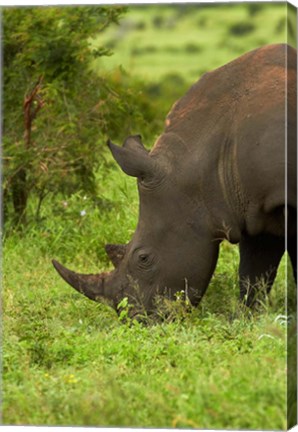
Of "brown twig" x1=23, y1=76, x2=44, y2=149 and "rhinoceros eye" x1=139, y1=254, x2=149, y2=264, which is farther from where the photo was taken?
"brown twig" x1=23, y1=76, x2=44, y2=149

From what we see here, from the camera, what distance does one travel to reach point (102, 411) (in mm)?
7324

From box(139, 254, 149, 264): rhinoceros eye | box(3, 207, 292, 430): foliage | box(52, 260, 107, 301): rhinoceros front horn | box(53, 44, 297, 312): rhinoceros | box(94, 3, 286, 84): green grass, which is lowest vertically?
box(3, 207, 292, 430): foliage

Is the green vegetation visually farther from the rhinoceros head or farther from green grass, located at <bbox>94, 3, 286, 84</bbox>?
the rhinoceros head

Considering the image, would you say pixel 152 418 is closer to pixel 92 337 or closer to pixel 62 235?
pixel 92 337

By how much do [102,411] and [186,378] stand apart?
498 millimetres

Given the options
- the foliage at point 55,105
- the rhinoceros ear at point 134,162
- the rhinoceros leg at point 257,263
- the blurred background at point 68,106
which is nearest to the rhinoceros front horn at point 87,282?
the rhinoceros ear at point 134,162

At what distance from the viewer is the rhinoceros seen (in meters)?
8.42

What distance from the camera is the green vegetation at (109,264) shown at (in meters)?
7.33

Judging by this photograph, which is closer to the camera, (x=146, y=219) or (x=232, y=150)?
(x=232, y=150)

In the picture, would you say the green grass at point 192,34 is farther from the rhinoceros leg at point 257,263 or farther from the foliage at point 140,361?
the foliage at point 140,361

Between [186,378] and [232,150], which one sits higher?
[232,150]

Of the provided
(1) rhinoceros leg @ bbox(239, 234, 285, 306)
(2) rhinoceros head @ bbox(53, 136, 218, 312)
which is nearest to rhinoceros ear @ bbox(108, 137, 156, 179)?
(2) rhinoceros head @ bbox(53, 136, 218, 312)

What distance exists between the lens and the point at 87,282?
9.48 m

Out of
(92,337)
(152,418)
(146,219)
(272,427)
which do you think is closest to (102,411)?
(152,418)
